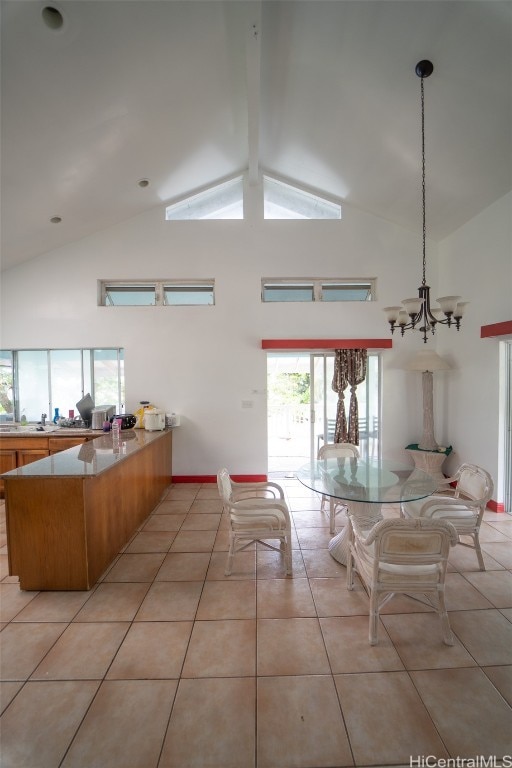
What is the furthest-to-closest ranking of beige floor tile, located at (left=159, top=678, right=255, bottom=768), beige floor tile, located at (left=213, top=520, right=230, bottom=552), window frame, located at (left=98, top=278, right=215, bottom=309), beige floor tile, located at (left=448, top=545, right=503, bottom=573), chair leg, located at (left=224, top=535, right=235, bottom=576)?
window frame, located at (left=98, top=278, right=215, bottom=309), beige floor tile, located at (left=213, top=520, right=230, bottom=552), beige floor tile, located at (left=448, top=545, right=503, bottom=573), chair leg, located at (left=224, top=535, right=235, bottom=576), beige floor tile, located at (left=159, top=678, right=255, bottom=768)

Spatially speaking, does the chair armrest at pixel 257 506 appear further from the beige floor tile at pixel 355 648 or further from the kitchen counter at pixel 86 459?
the kitchen counter at pixel 86 459

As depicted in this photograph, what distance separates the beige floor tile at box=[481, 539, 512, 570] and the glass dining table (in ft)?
3.06

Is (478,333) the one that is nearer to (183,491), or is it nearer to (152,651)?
(183,491)

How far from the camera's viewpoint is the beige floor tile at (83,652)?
1709mm

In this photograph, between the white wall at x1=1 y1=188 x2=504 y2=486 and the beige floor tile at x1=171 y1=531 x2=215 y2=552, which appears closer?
the beige floor tile at x1=171 y1=531 x2=215 y2=552

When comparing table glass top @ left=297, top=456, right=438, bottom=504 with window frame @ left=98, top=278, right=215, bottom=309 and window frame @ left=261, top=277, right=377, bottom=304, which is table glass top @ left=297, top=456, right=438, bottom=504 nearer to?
window frame @ left=261, top=277, right=377, bottom=304

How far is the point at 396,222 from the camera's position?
4.74m

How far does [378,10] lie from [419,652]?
424 centimetres

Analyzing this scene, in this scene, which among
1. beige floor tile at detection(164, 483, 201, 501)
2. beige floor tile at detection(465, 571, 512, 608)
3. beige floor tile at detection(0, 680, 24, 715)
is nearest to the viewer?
beige floor tile at detection(0, 680, 24, 715)

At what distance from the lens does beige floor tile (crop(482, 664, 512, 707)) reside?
1595 millimetres

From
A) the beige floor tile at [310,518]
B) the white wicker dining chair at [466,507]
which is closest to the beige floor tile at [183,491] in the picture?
the beige floor tile at [310,518]

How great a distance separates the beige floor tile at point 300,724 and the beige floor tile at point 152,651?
498 mm

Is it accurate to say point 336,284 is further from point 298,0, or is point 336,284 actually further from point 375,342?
point 298,0

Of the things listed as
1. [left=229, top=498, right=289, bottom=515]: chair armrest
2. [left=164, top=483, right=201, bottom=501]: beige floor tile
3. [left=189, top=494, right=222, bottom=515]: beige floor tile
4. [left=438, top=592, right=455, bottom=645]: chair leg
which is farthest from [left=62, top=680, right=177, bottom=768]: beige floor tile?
[left=164, top=483, right=201, bottom=501]: beige floor tile
